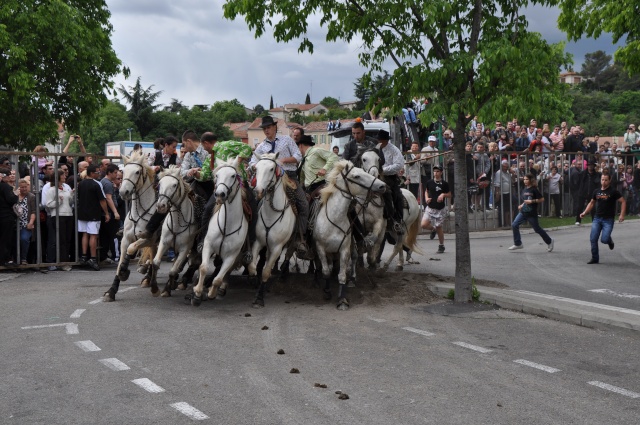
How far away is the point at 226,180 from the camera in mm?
10672

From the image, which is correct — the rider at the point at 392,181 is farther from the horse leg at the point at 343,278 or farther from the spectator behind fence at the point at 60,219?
the spectator behind fence at the point at 60,219

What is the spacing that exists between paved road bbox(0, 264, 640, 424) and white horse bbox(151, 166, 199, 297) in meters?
0.70

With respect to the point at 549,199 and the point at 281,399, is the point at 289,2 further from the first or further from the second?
the point at 549,199

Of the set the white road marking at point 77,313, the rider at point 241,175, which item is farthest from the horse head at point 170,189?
the white road marking at point 77,313

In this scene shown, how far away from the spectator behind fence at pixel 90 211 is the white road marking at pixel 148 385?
32.3 ft

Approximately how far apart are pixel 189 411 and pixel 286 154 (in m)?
6.71

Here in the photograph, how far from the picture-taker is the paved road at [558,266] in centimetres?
1324

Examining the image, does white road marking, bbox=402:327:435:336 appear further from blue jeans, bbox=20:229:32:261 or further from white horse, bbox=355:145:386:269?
blue jeans, bbox=20:229:32:261

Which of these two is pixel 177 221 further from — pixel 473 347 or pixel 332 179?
pixel 473 347

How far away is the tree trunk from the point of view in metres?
11.7

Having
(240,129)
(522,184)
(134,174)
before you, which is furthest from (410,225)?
(240,129)

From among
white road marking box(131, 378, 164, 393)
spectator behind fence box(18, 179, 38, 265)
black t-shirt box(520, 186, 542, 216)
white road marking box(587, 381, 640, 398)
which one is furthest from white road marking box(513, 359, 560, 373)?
black t-shirt box(520, 186, 542, 216)

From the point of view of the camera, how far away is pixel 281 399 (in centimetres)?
658

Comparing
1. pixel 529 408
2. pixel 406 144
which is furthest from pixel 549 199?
pixel 529 408
